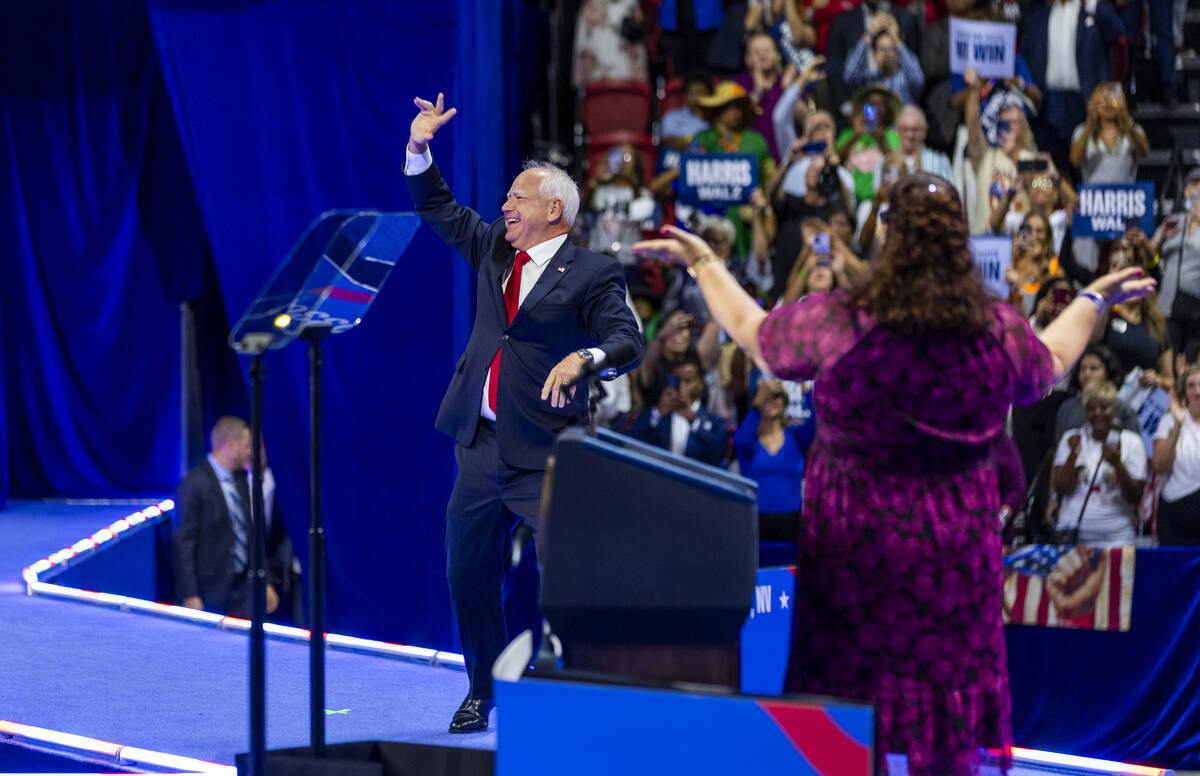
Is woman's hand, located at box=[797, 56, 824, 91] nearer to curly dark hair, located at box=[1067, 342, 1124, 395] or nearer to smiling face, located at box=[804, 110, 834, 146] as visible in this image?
smiling face, located at box=[804, 110, 834, 146]

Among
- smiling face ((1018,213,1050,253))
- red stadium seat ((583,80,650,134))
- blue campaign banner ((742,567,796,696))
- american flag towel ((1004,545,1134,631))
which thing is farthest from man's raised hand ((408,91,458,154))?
red stadium seat ((583,80,650,134))

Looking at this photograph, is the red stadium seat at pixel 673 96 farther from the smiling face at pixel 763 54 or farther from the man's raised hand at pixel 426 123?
the man's raised hand at pixel 426 123

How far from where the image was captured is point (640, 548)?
243 cm

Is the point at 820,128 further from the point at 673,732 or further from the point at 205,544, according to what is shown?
the point at 673,732

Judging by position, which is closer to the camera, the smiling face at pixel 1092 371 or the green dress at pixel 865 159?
the smiling face at pixel 1092 371

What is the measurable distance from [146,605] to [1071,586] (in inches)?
144

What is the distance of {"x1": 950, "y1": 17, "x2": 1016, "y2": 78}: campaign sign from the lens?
7.33m

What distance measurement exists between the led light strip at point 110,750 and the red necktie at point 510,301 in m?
1.10

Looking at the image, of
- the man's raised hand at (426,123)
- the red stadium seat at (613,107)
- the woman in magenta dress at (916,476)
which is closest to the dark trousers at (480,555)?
the man's raised hand at (426,123)

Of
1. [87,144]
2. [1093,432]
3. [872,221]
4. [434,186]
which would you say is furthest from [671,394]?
[87,144]

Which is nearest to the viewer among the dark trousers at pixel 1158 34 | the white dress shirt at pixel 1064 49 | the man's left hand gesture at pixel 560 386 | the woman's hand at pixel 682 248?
the woman's hand at pixel 682 248

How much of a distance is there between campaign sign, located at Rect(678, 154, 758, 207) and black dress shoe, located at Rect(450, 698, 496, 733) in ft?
12.8

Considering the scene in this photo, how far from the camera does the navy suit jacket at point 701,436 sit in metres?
6.47

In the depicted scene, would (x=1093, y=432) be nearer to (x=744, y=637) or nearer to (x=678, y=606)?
(x=744, y=637)
